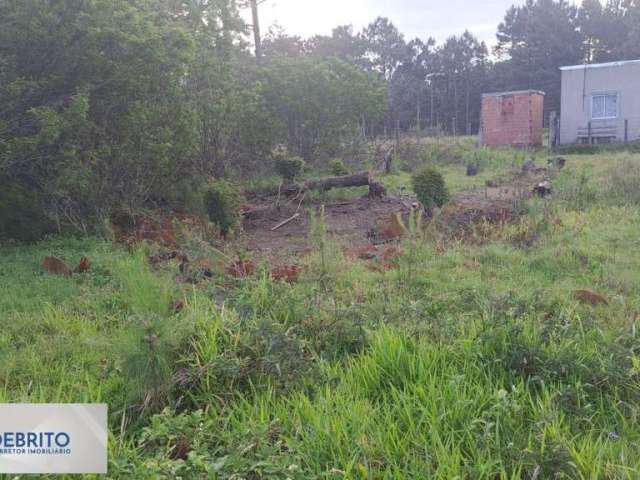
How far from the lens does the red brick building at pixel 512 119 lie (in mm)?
22547

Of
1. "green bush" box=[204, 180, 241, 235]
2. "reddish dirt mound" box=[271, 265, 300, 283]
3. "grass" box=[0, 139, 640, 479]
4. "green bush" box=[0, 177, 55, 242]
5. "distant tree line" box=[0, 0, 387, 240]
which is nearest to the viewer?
"grass" box=[0, 139, 640, 479]

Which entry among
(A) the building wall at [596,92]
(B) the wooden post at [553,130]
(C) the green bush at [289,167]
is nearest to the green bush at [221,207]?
(C) the green bush at [289,167]

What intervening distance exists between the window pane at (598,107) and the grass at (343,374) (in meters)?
19.4

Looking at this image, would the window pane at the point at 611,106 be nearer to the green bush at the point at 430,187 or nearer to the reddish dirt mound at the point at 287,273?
the green bush at the point at 430,187

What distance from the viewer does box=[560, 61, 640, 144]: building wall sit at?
21.4 meters

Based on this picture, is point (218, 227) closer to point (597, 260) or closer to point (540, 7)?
point (597, 260)

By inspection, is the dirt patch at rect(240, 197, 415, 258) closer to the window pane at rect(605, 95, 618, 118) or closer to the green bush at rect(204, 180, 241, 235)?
the green bush at rect(204, 180, 241, 235)

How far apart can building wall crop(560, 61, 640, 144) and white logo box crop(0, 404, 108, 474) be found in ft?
75.6

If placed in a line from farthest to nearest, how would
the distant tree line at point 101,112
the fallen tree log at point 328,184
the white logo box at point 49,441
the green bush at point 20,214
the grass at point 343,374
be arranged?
the fallen tree log at point 328,184 → the green bush at point 20,214 → the distant tree line at point 101,112 → the grass at point 343,374 → the white logo box at point 49,441

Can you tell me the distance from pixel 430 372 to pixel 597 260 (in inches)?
142

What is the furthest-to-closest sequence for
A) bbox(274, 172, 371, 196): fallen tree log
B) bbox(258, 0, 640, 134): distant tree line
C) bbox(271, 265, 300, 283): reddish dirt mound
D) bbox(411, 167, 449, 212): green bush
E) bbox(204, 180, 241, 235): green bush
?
bbox(258, 0, 640, 134): distant tree line, bbox(274, 172, 371, 196): fallen tree log, bbox(411, 167, 449, 212): green bush, bbox(204, 180, 241, 235): green bush, bbox(271, 265, 300, 283): reddish dirt mound

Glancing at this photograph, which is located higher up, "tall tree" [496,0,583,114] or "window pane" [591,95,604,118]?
"tall tree" [496,0,583,114]

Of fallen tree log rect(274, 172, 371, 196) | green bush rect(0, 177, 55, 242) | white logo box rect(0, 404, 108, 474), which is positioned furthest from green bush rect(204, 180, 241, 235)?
white logo box rect(0, 404, 108, 474)

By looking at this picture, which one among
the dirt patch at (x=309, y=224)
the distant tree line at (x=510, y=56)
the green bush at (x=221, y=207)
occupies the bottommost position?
the dirt patch at (x=309, y=224)
